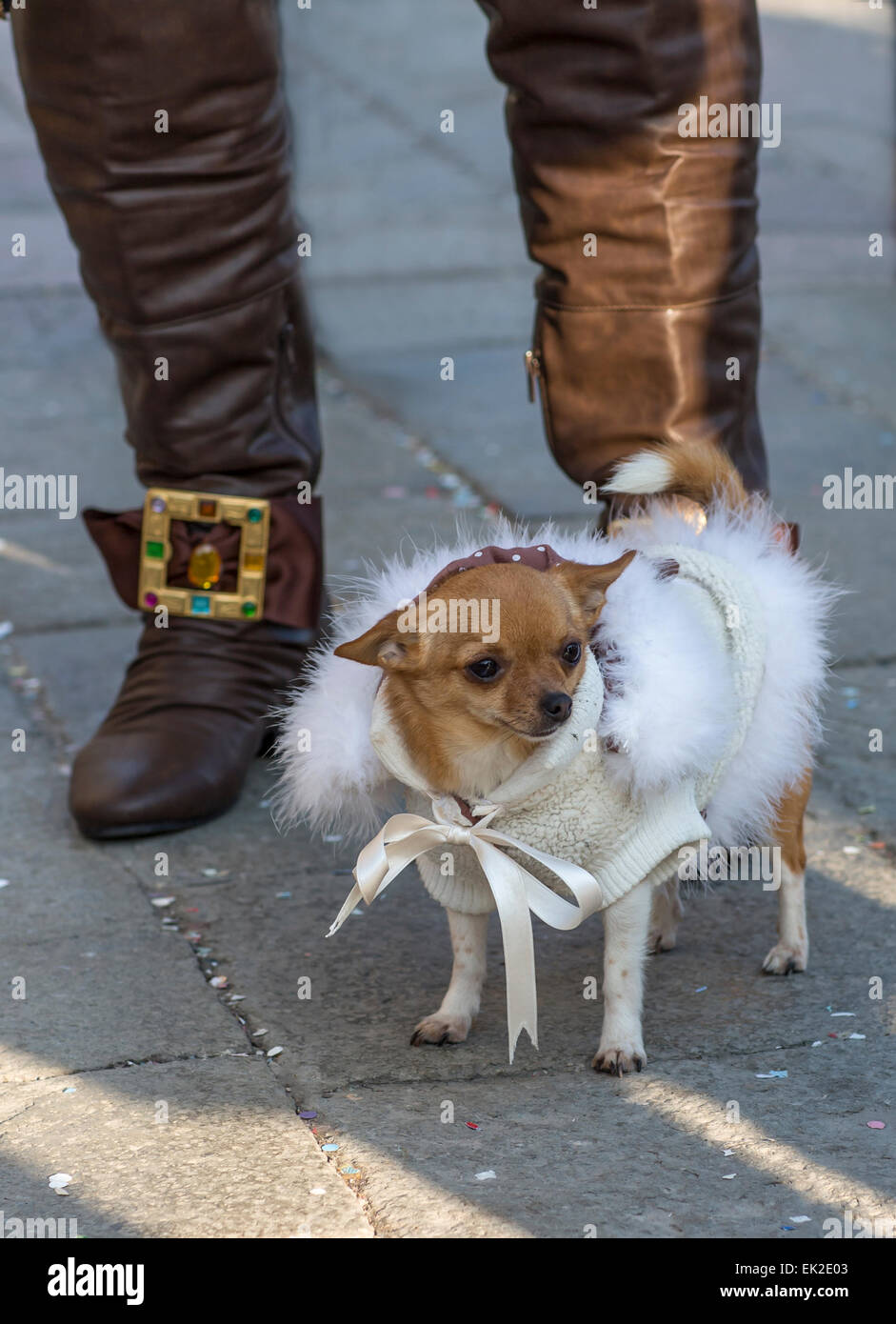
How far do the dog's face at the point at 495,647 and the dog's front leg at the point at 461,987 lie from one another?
0.28m

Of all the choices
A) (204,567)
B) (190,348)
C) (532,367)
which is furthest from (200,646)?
(532,367)

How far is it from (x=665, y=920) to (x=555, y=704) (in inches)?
22.8

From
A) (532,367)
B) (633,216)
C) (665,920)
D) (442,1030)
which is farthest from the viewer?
(532,367)

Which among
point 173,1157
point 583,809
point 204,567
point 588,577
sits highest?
point 204,567

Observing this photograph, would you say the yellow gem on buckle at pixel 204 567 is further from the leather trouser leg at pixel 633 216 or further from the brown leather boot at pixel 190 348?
the leather trouser leg at pixel 633 216

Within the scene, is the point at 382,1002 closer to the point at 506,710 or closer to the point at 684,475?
the point at 506,710

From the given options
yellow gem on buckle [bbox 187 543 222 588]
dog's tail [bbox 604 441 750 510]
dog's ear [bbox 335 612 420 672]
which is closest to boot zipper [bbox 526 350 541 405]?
dog's tail [bbox 604 441 750 510]

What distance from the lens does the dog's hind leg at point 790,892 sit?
2207mm

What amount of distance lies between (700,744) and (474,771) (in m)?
0.28

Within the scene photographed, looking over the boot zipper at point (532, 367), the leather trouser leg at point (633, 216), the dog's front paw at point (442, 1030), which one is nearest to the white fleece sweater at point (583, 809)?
the dog's front paw at point (442, 1030)

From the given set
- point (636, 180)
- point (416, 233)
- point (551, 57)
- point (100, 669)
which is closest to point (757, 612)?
point (636, 180)

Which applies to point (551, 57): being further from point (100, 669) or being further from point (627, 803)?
point (100, 669)

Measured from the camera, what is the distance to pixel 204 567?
2797mm

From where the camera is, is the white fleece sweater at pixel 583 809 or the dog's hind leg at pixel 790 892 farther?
the dog's hind leg at pixel 790 892
